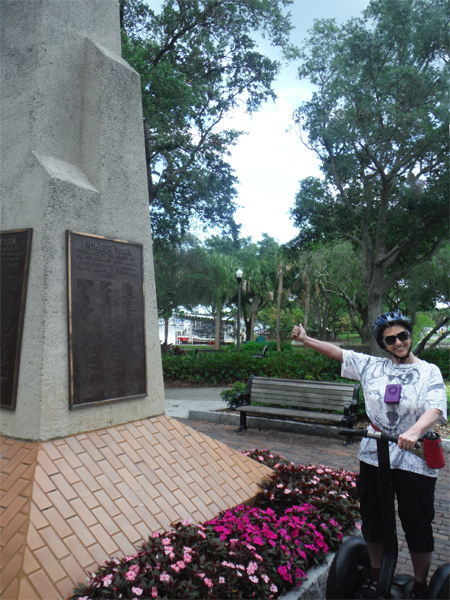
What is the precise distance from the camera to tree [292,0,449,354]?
15.6m

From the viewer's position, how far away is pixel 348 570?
2576 mm

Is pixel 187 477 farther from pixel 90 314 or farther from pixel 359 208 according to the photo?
pixel 359 208

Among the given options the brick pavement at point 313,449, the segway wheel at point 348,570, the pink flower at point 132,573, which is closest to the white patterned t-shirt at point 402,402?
the segway wheel at point 348,570

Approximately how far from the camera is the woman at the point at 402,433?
246 cm

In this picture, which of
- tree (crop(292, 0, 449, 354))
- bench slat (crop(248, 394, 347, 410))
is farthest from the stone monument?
tree (crop(292, 0, 449, 354))

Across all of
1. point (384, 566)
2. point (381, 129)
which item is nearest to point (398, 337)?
point (384, 566)

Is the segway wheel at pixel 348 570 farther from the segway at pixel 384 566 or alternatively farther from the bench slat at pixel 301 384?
the bench slat at pixel 301 384

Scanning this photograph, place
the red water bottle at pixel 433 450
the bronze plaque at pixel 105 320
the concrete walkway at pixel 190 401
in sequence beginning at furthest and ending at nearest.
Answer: the concrete walkway at pixel 190 401
the bronze plaque at pixel 105 320
the red water bottle at pixel 433 450

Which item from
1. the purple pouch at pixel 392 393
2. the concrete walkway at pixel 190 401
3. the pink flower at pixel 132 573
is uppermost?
the purple pouch at pixel 392 393

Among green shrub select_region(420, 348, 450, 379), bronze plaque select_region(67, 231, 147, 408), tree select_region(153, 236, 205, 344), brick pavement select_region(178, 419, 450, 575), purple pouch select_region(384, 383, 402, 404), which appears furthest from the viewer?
tree select_region(153, 236, 205, 344)

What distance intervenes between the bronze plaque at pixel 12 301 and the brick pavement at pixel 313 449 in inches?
132


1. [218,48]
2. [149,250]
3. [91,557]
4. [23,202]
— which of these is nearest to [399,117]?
[218,48]

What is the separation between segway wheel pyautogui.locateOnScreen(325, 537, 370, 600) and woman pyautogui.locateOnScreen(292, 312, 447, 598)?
6cm

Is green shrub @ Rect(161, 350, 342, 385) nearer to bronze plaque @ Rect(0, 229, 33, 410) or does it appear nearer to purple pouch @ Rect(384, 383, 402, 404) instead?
bronze plaque @ Rect(0, 229, 33, 410)
